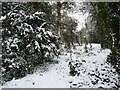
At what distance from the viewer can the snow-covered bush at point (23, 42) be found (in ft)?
49.9

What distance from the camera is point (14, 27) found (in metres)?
15.8

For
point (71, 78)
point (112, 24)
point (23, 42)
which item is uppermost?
point (112, 24)

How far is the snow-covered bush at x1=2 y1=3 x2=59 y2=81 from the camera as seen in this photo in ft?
49.9

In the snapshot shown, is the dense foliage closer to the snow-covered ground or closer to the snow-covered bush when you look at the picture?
the snow-covered ground

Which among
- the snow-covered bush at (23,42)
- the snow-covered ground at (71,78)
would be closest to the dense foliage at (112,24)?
the snow-covered ground at (71,78)

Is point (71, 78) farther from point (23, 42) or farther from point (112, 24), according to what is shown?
point (23, 42)

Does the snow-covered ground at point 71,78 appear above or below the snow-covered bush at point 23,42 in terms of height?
below

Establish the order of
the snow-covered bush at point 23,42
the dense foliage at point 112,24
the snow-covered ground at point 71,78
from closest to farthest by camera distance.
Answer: the snow-covered ground at point 71,78, the dense foliage at point 112,24, the snow-covered bush at point 23,42

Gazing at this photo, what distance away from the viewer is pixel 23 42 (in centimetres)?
1577

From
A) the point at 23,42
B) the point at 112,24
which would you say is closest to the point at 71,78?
the point at 112,24

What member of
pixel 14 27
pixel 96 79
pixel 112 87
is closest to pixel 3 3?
pixel 14 27

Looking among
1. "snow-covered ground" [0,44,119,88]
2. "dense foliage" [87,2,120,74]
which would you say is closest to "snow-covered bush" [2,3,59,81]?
"snow-covered ground" [0,44,119,88]

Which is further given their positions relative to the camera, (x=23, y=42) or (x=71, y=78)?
(x=23, y=42)

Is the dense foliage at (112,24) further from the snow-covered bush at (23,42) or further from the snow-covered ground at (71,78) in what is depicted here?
the snow-covered bush at (23,42)
